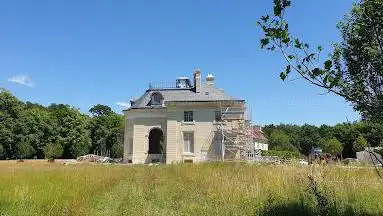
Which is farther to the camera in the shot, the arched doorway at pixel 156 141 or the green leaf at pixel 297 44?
the arched doorway at pixel 156 141

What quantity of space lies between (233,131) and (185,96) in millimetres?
6137

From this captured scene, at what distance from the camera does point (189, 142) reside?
40531mm

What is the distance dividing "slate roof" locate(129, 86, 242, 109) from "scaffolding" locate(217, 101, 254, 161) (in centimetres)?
105

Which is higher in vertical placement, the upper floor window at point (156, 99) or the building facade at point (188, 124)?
the upper floor window at point (156, 99)

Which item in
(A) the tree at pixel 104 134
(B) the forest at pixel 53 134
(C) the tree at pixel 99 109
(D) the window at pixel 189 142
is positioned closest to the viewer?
(D) the window at pixel 189 142

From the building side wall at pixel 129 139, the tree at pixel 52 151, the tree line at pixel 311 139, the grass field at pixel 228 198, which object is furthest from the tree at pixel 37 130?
the grass field at pixel 228 198

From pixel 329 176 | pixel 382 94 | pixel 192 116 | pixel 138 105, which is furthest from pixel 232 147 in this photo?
pixel 382 94

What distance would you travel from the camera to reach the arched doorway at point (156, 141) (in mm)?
44250

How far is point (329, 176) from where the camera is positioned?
31.6 feet

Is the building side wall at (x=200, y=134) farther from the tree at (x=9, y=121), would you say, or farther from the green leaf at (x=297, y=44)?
the green leaf at (x=297, y=44)

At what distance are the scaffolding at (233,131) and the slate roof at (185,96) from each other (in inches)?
41.4

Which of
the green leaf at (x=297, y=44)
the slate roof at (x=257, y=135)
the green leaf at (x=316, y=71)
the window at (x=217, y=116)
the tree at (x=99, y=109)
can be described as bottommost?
the green leaf at (x=316, y=71)

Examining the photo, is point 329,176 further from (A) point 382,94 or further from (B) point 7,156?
(B) point 7,156

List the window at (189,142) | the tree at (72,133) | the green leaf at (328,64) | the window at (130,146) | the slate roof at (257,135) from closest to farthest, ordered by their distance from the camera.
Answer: the green leaf at (328,64)
the window at (189,142)
the window at (130,146)
the tree at (72,133)
the slate roof at (257,135)
